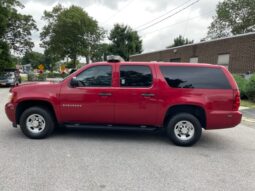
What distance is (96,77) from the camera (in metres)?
5.37

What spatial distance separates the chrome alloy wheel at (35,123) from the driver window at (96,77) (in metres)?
1.32

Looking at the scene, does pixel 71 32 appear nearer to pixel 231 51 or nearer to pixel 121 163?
pixel 231 51

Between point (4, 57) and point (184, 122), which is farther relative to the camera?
point (4, 57)

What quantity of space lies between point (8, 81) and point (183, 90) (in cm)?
2337

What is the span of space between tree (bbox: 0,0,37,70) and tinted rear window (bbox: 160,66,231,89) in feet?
88.7

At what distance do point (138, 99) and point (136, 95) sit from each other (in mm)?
103

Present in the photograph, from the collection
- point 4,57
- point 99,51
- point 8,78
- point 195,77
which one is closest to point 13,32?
point 4,57

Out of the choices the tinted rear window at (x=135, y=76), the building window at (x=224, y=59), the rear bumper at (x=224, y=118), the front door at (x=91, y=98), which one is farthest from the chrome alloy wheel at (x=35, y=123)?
the building window at (x=224, y=59)

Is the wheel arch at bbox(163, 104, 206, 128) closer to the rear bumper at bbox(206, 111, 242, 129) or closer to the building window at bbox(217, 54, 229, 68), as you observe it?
the rear bumper at bbox(206, 111, 242, 129)

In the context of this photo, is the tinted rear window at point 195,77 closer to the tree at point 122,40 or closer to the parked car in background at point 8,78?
the parked car in background at point 8,78

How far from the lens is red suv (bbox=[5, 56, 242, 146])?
5.12 metres

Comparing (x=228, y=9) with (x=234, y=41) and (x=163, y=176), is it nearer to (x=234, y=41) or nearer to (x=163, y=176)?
(x=234, y=41)

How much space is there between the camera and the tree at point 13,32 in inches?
1096

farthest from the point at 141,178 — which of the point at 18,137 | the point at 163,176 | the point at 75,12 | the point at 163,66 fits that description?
the point at 75,12
